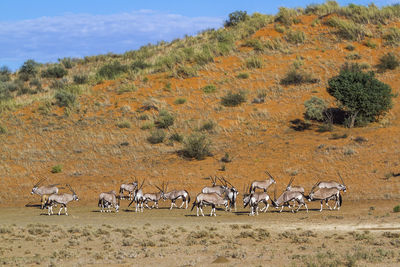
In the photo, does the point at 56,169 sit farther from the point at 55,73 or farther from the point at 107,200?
the point at 55,73

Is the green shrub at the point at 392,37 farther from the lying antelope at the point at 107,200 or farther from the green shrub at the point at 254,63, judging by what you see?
the lying antelope at the point at 107,200

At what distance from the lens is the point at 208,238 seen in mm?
18094

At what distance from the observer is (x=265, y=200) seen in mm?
23844

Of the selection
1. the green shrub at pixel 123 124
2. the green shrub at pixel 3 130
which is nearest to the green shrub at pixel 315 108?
the green shrub at pixel 123 124

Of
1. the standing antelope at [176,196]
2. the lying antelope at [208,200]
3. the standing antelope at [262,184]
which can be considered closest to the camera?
the lying antelope at [208,200]

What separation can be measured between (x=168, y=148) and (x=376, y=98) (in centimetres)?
1440

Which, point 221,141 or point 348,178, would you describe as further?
point 221,141

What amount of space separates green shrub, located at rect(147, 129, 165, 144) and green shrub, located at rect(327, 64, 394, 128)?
487 inches

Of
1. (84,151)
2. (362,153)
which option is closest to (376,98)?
(362,153)

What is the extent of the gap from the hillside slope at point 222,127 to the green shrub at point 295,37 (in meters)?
0.11

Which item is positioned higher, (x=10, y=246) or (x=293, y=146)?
(x=293, y=146)

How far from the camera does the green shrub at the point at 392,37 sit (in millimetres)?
48562

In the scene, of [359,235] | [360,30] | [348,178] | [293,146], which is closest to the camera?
[359,235]

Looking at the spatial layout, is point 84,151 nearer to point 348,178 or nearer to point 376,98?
point 348,178
